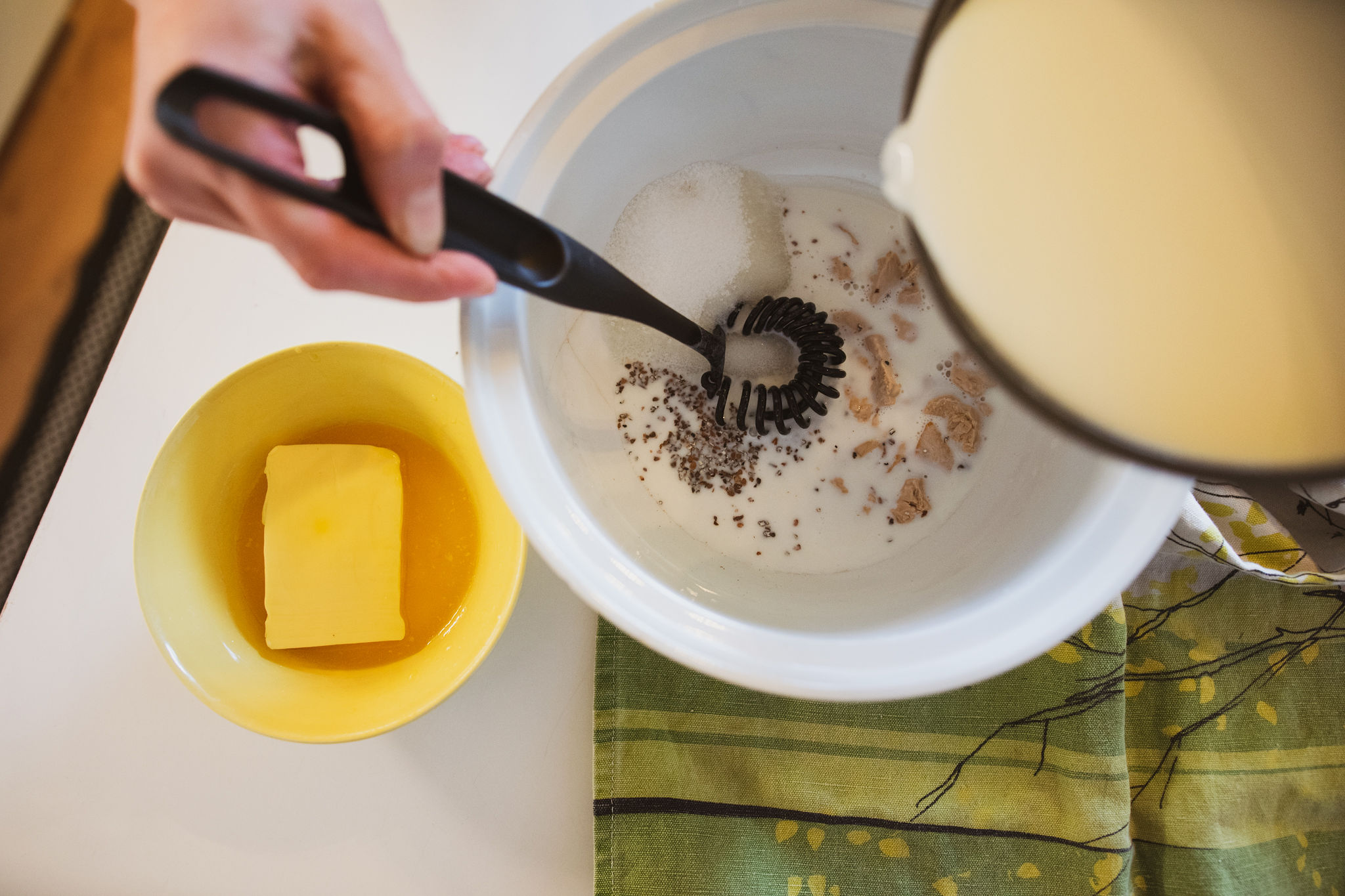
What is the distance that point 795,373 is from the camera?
55 cm

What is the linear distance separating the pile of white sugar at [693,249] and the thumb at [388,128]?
0.20m

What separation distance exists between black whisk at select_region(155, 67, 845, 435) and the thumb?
12mm

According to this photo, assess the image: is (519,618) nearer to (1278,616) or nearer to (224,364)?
(224,364)

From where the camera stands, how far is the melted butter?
50cm

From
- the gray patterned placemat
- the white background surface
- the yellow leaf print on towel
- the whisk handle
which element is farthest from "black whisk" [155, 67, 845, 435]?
the white background surface

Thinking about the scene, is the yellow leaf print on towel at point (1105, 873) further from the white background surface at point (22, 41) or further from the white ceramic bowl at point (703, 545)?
the white background surface at point (22, 41)

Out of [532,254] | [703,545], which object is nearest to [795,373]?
[703,545]

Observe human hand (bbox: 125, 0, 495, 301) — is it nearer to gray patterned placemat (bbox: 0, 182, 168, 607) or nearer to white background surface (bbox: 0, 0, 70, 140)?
gray patterned placemat (bbox: 0, 182, 168, 607)

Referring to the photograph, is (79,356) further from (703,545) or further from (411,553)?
(703,545)

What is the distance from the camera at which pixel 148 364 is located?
591 mm

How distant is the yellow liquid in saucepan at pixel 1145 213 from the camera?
338 mm

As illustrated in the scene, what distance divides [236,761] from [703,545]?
368 millimetres

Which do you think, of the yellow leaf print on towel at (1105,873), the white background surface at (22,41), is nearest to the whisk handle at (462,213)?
the yellow leaf print on towel at (1105,873)

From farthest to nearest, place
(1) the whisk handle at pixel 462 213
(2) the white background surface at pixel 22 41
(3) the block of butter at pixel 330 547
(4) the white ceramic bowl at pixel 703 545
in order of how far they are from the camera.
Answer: (2) the white background surface at pixel 22 41, (3) the block of butter at pixel 330 547, (4) the white ceramic bowl at pixel 703 545, (1) the whisk handle at pixel 462 213
